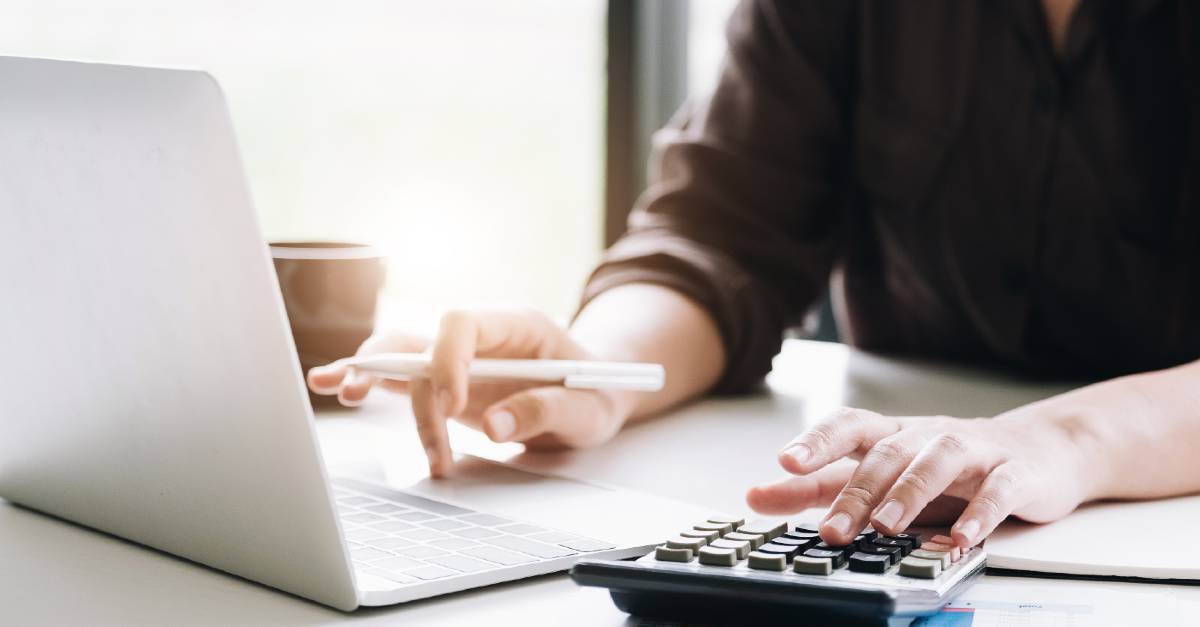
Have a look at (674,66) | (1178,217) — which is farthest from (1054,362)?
(674,66)

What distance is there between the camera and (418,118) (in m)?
3.74

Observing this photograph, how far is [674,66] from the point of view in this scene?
217 centimetres

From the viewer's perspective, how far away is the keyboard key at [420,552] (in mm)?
534

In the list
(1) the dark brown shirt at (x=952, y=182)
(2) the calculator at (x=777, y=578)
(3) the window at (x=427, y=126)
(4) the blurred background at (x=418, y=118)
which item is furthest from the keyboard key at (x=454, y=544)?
(3) the window at (x=427, y=126)

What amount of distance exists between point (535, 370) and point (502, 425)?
54mm

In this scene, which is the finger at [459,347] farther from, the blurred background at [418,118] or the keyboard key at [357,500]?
the blurred background at [418,118]

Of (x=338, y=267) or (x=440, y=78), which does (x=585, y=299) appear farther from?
(x=440, y=78)

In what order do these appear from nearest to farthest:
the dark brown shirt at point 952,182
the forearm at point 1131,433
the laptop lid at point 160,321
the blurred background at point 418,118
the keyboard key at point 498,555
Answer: the laptop lid at point 160,321
the keyboard key at point 498,555
the forearm at point 1131,433
the dark brown shirt at point 952,182
the blurred background at point 418,118

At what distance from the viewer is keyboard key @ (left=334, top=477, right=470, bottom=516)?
0.62 meters

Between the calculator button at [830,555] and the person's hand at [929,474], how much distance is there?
0.07ft

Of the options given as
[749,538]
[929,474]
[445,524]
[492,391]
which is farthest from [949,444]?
[492,391]

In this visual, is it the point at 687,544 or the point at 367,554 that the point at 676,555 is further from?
the point at 367,554

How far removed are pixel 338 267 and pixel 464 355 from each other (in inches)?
7.8

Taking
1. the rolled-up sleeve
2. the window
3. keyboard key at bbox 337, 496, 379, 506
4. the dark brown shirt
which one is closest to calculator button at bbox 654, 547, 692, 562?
→ keyboard key at bbox 337, 496, 379, 506
